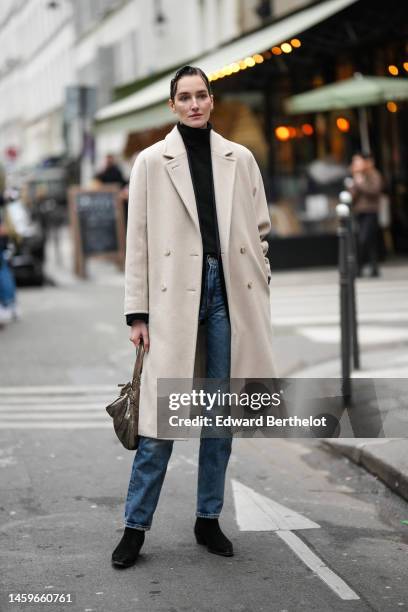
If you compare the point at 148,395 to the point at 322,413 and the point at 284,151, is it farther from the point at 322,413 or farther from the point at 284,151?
the point at 284,151

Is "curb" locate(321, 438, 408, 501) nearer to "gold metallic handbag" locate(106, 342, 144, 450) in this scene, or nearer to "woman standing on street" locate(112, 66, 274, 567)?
"woman standing on street" locate(112, 66, 274, 567)

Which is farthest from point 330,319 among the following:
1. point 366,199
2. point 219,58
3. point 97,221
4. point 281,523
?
point 97,221

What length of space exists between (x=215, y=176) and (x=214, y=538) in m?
1.55

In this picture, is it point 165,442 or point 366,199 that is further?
point 366,199

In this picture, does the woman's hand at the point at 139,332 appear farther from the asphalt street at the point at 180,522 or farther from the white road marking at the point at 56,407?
the white road marking at the point at 56,407

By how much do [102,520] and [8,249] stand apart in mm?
8895

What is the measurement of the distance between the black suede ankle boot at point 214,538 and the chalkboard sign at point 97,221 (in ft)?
49.7

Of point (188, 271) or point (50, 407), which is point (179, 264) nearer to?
point (188, 271)

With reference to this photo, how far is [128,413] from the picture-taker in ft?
15.8

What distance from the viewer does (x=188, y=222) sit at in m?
4.82

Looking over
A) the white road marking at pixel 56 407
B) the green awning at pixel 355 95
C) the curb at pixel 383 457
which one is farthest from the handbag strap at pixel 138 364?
the green awning at pixel 355 95

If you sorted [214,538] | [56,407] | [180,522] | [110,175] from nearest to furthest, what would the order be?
1. [214,538]
2. [180,522]
3. [56,407]
4. [110,175]

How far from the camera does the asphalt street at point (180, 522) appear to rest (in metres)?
4.58

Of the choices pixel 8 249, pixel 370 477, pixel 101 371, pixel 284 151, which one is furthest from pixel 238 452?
pixel 284 151
